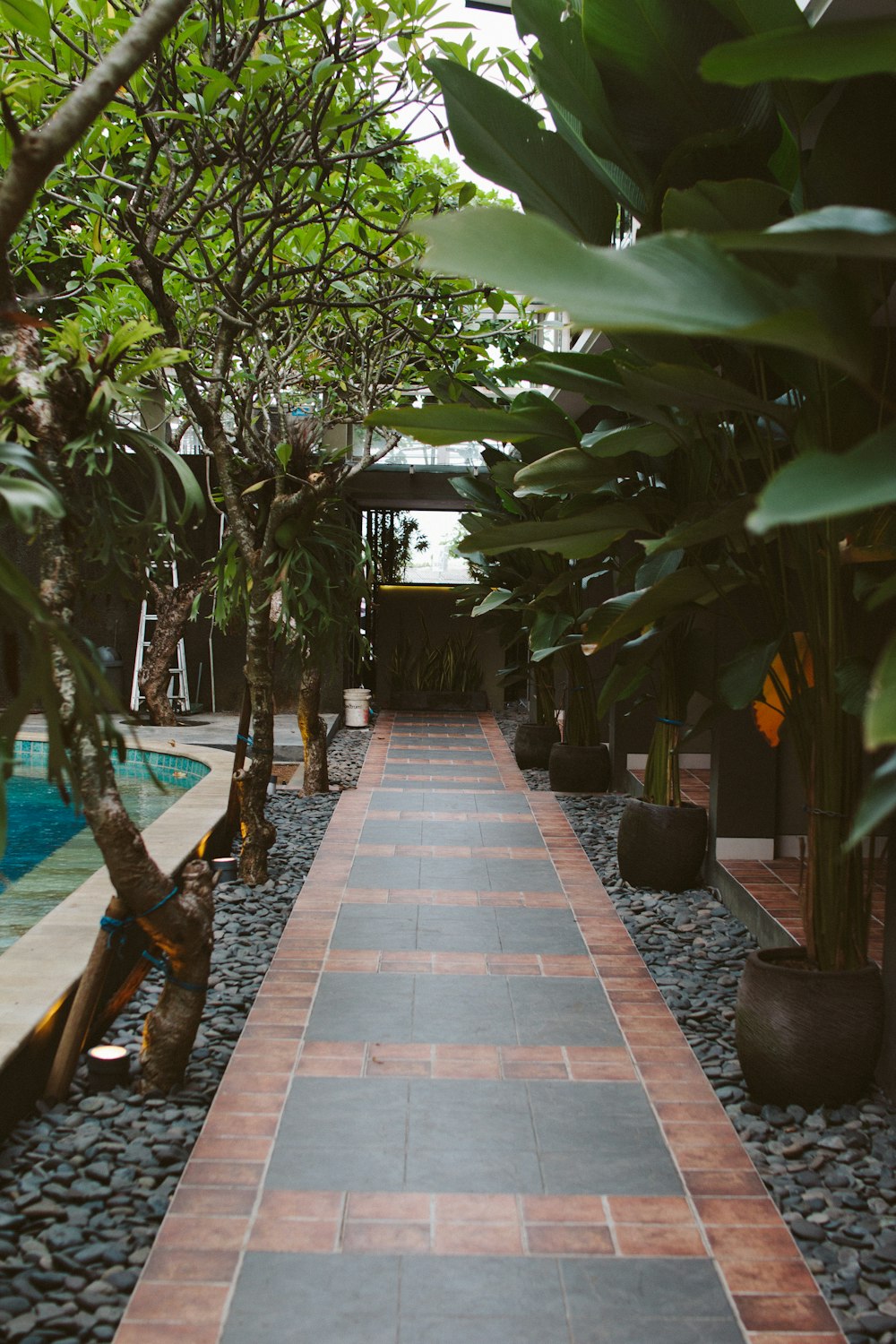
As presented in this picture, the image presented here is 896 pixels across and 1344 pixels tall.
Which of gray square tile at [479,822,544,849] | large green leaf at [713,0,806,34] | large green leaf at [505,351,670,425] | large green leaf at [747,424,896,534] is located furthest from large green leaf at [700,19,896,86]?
gray square tile at [479,822,544,849]

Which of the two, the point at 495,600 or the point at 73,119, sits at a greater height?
the point at 73,119

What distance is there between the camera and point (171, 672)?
36.2 feet

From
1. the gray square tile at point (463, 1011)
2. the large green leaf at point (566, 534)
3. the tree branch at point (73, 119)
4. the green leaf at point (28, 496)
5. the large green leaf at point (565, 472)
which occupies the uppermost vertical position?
the tree branch at point (73, 119)

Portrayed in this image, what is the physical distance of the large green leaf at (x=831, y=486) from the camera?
3.26 feet

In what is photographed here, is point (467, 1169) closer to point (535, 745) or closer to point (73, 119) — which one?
point (73, 119)

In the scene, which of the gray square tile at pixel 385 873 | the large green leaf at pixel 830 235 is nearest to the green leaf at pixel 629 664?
the gray square tile at pixel 385 873

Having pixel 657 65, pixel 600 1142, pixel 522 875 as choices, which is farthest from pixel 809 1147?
pixel 522 875

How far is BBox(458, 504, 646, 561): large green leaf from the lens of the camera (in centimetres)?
288

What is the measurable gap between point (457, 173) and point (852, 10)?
5.58 meters

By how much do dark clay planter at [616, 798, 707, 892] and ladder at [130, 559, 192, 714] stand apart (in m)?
6.59

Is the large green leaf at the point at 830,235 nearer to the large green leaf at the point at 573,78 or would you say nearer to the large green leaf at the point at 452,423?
the large green leaf at the point at 452,423

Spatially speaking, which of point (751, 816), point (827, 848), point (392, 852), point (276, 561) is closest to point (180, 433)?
point (276, 561)

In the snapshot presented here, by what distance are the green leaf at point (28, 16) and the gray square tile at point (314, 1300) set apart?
106 inches

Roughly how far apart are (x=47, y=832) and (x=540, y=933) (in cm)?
364
